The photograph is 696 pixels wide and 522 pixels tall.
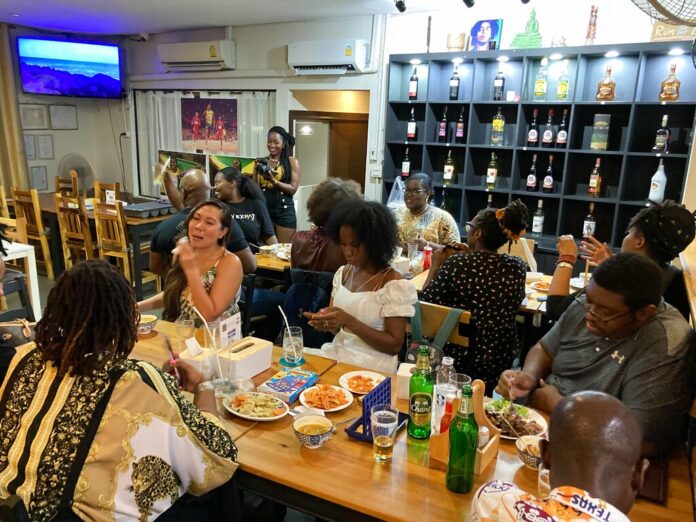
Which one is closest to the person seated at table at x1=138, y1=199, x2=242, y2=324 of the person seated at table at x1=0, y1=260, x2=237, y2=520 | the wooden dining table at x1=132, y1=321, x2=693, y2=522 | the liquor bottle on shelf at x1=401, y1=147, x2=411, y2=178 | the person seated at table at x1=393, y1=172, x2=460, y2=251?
the wooden dining table at x1=132, y1=321, x2=693, y2=522

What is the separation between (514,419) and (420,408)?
A: 0.99ft

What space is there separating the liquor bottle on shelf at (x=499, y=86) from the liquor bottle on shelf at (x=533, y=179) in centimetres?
61

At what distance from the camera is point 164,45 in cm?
637

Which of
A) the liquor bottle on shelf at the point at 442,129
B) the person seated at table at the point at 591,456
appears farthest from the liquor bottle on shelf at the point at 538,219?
the person seated at table at the point at 591,456

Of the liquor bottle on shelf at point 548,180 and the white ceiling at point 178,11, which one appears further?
the white ceiling at point 178,11

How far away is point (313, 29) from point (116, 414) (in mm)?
5210

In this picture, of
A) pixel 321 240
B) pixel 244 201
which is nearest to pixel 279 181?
pixel 244 201

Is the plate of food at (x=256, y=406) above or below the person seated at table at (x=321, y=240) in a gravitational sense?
below

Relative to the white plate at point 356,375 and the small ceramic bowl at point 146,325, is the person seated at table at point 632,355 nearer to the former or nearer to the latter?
the white plate at point 356,375

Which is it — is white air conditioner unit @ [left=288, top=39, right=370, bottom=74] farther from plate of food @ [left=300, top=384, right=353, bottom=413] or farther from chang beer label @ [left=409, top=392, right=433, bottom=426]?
chang beer label @ [left=409, top=392, right=433, bottom=426]

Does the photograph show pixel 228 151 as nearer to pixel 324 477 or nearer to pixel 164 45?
pixel 164 45

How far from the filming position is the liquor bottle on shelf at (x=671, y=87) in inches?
152

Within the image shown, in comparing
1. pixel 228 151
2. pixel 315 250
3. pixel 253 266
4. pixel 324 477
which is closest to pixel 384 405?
pixel 324 477

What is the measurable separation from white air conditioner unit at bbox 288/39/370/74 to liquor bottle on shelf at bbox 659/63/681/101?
2.62 meters
